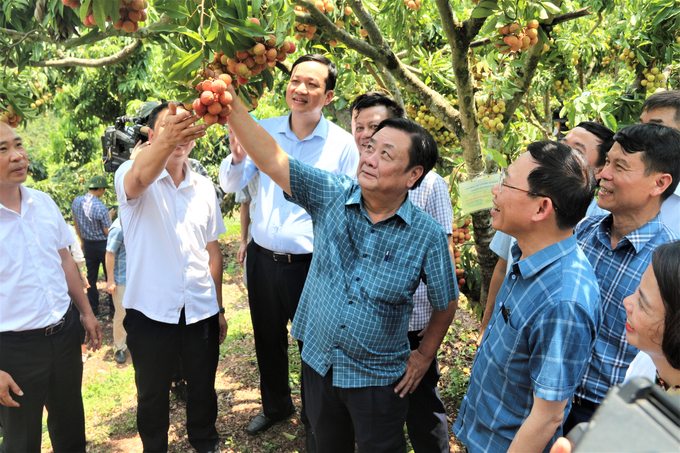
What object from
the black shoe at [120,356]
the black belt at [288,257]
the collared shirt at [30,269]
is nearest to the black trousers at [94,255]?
the black shoe at [120,356]

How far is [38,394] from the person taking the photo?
232cm

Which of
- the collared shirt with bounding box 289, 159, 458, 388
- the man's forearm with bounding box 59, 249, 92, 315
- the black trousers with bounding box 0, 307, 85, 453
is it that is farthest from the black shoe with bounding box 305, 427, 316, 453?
the man's forearm with bounding box 59, 249, 92, 315

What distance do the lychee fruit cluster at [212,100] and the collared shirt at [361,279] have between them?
42cm

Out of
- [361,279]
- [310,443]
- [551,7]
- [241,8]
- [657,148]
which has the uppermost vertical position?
[551,7]

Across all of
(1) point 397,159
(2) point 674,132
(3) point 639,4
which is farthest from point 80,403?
(3) point 639,4

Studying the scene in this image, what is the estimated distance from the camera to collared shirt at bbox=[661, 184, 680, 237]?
1953 millimetres

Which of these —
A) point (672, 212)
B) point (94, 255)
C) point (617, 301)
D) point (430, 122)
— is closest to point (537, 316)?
point (617, 301)

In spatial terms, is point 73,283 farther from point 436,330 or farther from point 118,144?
point 436,330

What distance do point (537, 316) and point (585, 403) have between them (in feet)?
1.75

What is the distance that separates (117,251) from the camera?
458 cm

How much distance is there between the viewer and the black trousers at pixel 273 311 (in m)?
2.77

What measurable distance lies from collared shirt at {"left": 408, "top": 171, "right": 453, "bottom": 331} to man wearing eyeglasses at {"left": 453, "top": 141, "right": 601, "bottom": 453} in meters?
0.76

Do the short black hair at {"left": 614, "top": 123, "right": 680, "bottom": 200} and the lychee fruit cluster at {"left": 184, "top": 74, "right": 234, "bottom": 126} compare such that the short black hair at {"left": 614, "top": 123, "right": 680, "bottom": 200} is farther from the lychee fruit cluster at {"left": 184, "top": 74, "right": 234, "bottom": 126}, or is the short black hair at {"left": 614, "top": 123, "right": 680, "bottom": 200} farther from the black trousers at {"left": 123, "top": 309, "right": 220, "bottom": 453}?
the black trousers at {"left": 123, "top": 309, "right": 220, "bottom": 453}

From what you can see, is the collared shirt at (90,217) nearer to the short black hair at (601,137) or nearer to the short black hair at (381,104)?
the short black hair at (381,104)
